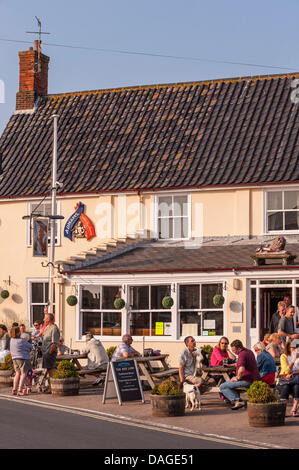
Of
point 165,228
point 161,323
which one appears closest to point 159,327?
point 161,323

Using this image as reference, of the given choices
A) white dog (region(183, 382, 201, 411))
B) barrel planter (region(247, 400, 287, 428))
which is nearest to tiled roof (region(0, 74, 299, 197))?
white dog (region(183, 382, 201, 411))

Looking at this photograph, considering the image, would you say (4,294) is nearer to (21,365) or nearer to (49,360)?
(49,360)

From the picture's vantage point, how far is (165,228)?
30.8 meters

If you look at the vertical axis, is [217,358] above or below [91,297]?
below

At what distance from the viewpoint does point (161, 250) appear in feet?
96.8

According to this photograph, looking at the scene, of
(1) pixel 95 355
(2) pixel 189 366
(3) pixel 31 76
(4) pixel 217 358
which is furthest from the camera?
(3) pixel 31 76

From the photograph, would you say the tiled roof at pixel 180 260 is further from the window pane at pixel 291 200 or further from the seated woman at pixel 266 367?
the seated woman at pixel 266 367

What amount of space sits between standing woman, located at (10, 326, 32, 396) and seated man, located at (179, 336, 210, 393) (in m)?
4.12

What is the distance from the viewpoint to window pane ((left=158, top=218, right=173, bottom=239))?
30625 mm

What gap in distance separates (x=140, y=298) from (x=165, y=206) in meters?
4.25

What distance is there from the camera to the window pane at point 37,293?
103ft

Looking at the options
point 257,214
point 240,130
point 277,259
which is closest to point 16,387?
point 277,259
